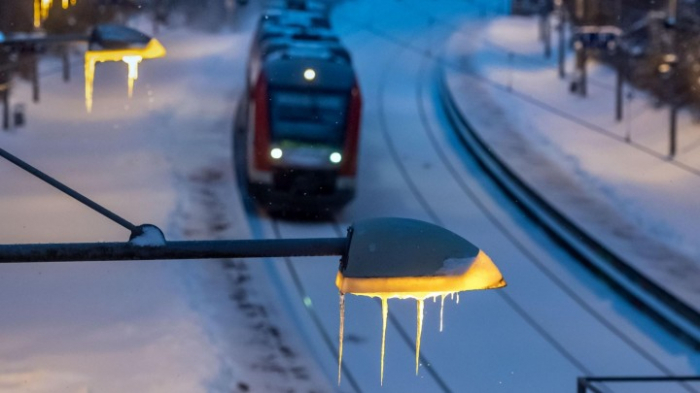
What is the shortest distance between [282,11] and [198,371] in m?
12.4

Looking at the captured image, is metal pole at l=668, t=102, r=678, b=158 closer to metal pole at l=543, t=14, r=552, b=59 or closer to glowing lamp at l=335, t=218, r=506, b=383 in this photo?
metal pole at l=543, t=14, r=552, b=59

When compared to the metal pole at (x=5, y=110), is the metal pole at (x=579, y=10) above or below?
above

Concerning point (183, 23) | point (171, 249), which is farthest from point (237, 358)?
point (183, 23)

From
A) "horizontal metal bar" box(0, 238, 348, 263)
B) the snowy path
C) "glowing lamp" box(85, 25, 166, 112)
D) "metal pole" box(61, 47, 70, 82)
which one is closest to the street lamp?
"horizontal metal bar" box(0, 238, 348, 263)

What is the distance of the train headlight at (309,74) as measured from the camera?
17453 mm

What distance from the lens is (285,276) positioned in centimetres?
1585

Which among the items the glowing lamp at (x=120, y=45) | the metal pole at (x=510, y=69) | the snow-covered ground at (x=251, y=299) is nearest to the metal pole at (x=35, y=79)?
the snow-covered ground at (x=251, y=299)

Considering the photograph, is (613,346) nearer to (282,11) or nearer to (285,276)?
(285,276)

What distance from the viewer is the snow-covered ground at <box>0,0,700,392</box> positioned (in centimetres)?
1211

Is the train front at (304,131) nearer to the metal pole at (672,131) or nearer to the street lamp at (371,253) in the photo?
the metal pole at (672,131)

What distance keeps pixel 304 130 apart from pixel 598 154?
311 inches

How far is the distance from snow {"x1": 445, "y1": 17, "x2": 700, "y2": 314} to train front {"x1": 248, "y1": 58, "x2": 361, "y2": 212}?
377cm

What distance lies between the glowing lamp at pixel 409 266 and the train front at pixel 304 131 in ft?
42.8

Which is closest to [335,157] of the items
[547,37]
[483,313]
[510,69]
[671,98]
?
[483,313]
